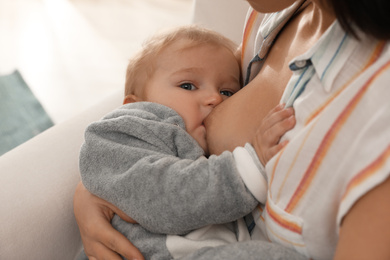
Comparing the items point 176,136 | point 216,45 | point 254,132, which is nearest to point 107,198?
point 176,136

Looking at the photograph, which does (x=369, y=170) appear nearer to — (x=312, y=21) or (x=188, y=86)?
(x=312, y=21)

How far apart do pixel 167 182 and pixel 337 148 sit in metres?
0.29

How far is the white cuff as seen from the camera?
717 millimetres

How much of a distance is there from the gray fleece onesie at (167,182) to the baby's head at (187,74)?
7cm

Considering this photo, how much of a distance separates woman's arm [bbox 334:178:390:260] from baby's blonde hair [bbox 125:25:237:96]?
60 cm

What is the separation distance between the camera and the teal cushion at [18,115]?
5.97 ft

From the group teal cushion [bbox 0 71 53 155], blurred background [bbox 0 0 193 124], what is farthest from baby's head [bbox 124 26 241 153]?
blurred background [bbox 0 0 193 124]

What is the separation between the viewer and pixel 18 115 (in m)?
1.90

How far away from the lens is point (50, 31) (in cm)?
268

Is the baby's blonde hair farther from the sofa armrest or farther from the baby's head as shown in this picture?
the sofa armrest

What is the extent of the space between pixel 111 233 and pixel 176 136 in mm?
215

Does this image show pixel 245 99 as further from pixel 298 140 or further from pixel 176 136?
pixel 298 140

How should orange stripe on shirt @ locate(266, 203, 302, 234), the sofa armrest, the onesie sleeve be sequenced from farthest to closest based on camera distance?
1. the sofa armrest
2. the onesie sleeve
3. orange stripe on shirt @ locate(266, 203, 302, 234)

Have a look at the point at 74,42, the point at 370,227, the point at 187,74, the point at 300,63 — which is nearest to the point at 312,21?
the point at 300,63
